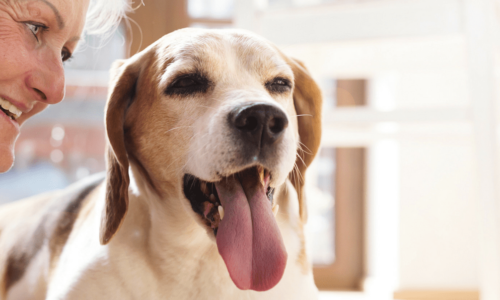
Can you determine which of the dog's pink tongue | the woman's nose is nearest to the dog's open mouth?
the dog's pink tongue

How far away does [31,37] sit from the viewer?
88 cm

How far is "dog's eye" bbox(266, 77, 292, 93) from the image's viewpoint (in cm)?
106

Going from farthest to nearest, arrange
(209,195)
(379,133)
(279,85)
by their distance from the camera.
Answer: (379,133)
(279,85)
(209,195)

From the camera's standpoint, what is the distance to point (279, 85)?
42.5 inches

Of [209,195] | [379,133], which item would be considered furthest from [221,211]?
[379,133]

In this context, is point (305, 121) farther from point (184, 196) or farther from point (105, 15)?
point (105, 15)

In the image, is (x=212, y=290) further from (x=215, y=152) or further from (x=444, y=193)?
(x=444, y=193)

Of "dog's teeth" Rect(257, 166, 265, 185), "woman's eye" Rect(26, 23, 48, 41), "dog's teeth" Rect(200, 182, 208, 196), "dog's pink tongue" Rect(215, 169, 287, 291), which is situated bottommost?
"dog's pink tongue" Rect(215, 169, 287, 291)

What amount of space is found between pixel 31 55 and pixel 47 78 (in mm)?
51

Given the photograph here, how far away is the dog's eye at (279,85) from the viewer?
1.06m

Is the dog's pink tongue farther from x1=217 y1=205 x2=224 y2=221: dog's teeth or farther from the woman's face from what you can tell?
the woman's face

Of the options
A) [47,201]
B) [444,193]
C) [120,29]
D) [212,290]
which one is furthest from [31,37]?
[444,193]

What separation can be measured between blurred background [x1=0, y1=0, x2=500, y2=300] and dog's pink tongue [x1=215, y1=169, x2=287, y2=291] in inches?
15.6

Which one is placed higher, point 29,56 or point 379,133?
point 29,56
